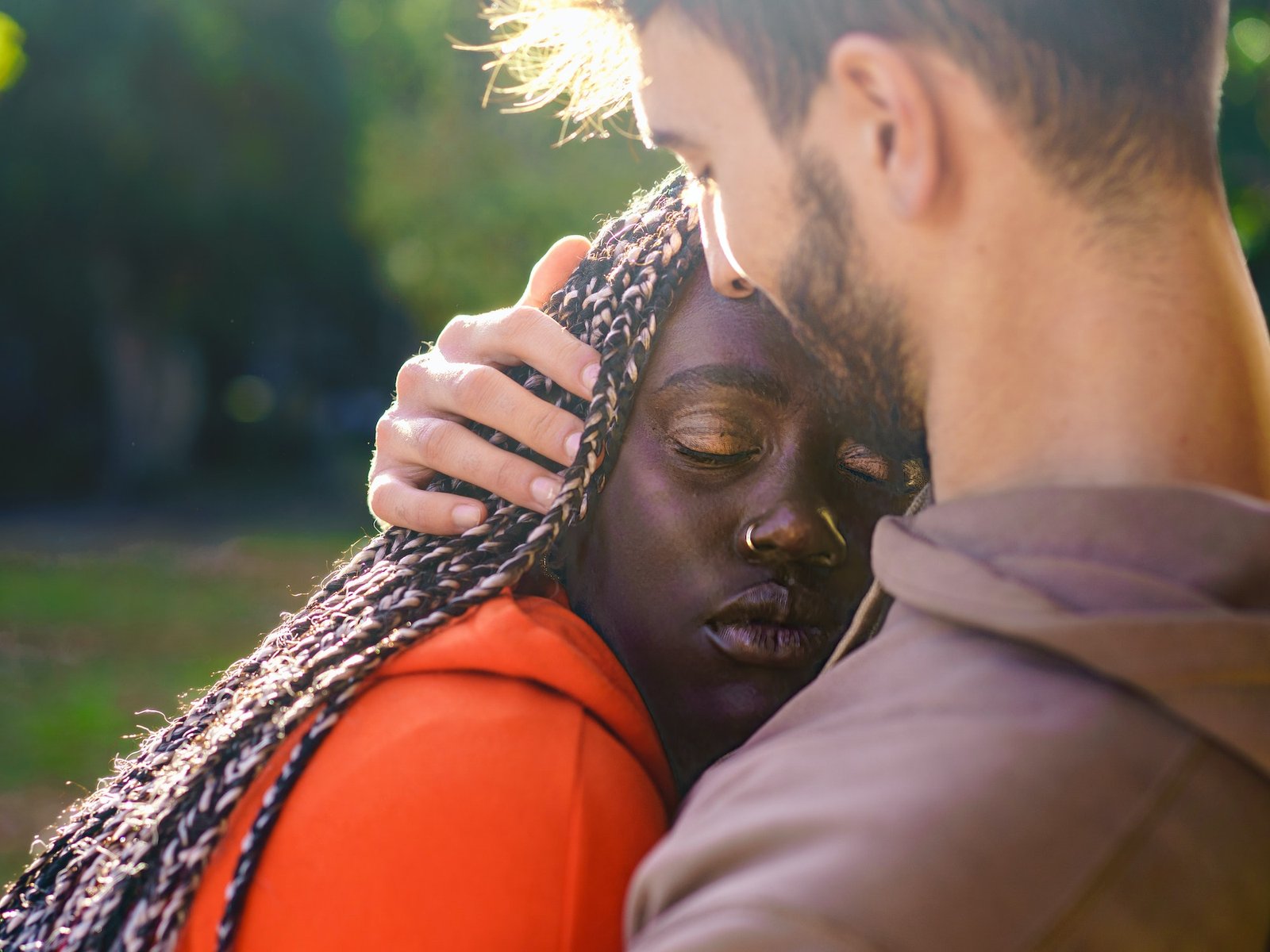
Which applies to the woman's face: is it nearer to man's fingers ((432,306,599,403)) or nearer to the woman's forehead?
the woman's forehead

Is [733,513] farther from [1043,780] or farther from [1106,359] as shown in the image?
[1043,780]

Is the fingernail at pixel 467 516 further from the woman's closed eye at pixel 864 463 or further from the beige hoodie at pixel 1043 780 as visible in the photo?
the beige hoodie at pixel 1043 780

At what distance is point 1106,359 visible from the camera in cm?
144

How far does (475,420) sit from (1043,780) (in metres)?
1.34

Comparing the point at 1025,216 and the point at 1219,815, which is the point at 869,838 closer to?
the point at 1219,815

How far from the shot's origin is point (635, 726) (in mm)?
1918

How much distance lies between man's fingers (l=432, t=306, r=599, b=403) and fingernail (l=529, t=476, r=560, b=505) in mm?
146

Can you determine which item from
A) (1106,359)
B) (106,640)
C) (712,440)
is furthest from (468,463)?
(106,640)

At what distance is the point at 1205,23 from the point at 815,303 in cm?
60

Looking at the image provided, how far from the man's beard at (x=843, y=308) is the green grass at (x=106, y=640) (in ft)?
13.2

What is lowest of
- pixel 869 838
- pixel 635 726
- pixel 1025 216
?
pixel 869 838

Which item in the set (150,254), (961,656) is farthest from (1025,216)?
(150,254)

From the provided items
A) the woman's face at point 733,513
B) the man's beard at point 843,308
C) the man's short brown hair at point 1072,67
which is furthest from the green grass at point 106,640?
the man's short brown hair at point 1072,67

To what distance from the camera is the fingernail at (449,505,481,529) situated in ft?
7.10
